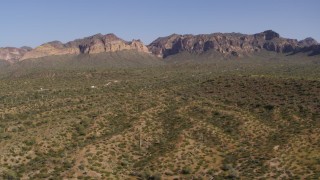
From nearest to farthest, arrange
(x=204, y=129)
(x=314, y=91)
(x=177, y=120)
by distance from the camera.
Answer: (x=204, y=129)
(x=177, y=120)
(x=314, y=91)

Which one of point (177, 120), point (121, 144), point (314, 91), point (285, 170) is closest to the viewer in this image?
point (285, 170)

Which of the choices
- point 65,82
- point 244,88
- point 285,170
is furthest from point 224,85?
point 65,82

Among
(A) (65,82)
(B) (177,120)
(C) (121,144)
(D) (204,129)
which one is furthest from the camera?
(A) (65,82)

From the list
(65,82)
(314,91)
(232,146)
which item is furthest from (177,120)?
(65,82)

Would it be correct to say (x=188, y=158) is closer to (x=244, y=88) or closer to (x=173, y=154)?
(x=173, y=154)

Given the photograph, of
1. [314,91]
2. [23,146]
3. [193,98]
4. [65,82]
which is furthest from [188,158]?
[65,82]

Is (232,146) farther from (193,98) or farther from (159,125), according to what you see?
(193,98)

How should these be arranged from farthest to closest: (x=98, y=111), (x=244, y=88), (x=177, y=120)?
(x=244, y=88) < (x=98, y=111) < (x=177, y=120)

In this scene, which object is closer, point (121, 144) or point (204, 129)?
point (121, 144)

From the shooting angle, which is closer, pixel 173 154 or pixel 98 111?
pixel 173 154
